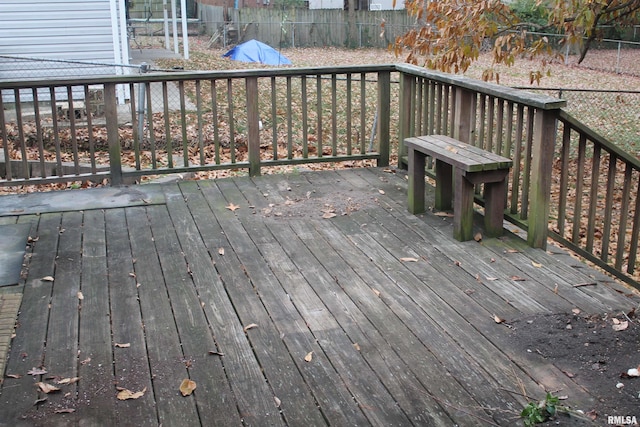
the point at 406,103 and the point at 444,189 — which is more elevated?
the point at 406,103

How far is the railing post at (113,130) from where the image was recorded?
648 centimetres

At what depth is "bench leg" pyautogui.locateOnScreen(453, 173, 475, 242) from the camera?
5113mm

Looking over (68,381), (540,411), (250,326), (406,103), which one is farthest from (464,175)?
(68,381)

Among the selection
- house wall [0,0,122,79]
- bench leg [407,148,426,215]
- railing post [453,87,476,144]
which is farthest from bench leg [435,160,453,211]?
house wall [0,0,122,79]

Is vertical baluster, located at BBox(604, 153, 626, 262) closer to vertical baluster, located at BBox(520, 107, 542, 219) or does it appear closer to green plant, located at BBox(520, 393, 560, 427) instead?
vertical baluster, located at BBox(520, 107, 542, 219)

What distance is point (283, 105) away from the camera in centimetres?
1397

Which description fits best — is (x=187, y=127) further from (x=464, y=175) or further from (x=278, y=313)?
(x=278, y=313)

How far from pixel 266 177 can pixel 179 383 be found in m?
3.84

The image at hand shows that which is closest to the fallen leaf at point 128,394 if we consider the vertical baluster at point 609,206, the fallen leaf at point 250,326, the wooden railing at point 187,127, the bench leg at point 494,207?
the fallen leaf at point 250,326

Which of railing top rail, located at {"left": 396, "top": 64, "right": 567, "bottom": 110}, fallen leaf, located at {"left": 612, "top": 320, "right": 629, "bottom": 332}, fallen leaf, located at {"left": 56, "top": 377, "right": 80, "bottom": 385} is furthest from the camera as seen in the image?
railing top rail, located at {"left": 396, "top": 64, "right": 567, "bottom": 110}

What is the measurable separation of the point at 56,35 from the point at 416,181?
33.6 ft

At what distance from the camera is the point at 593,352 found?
3.62 m

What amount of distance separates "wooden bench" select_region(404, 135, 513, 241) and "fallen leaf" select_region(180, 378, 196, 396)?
8.01 feet

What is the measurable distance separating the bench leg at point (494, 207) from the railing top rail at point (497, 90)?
593 millimetres
